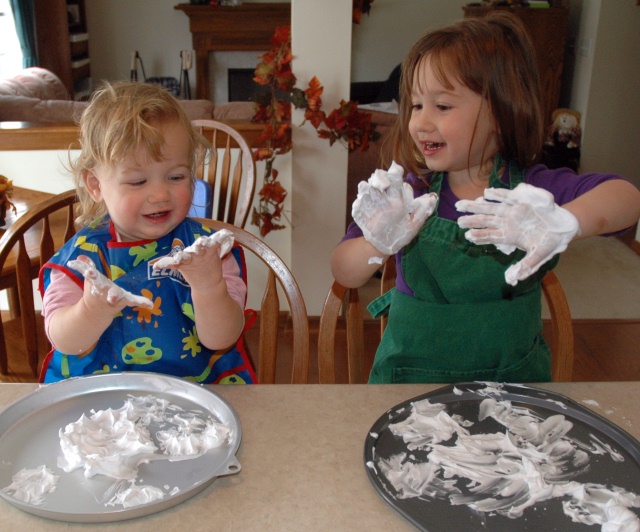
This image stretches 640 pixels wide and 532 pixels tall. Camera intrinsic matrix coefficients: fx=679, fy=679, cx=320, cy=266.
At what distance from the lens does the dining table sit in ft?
2.44

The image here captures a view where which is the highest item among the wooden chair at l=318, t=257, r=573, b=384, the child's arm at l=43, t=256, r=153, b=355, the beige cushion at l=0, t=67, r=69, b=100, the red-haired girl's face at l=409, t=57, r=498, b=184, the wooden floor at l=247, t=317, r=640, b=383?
the red-haired girl's face at l=409, t=57, r=498, b=184

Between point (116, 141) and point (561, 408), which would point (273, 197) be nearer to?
point (116, 141)

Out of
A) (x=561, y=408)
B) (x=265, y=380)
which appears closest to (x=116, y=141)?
(x=265, y=380)

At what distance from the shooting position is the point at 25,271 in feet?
5.03

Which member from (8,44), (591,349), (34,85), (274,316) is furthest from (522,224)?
(8,44)

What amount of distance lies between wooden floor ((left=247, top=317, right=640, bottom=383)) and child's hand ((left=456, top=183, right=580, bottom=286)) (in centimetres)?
174

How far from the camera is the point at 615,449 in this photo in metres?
0.87

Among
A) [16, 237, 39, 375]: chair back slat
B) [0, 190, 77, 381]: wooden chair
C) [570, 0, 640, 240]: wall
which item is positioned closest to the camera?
[0, 190, 77, 381]: wooden chair

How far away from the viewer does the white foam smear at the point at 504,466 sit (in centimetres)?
76

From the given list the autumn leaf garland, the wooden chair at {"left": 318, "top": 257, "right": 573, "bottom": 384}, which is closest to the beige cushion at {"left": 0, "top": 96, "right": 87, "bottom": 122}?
the autumn leaf garland

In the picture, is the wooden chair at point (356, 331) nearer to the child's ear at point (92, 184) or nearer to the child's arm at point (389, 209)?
the child's arm at point (389, 209)

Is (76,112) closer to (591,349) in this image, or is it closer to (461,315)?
(461,315)

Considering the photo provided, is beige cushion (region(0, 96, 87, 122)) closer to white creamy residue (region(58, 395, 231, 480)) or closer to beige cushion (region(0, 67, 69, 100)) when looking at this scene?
beige cushion (region(0, 67, 69, 100))

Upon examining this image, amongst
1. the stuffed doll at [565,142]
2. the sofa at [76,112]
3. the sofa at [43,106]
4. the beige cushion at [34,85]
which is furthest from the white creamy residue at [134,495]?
the stuffed doll at [565,142]
